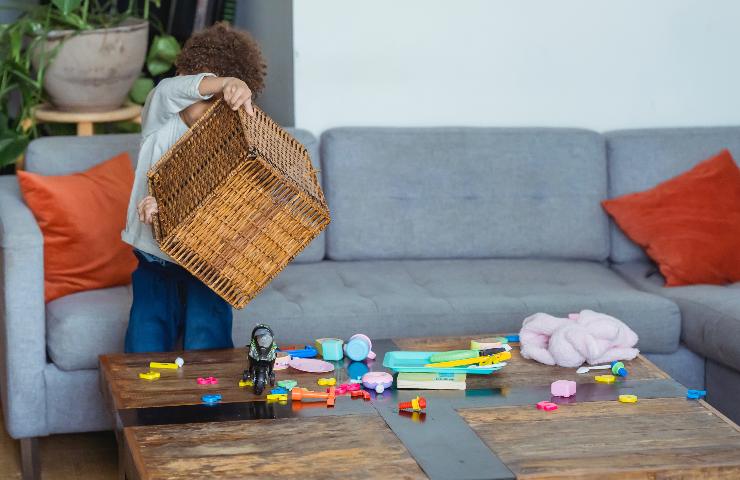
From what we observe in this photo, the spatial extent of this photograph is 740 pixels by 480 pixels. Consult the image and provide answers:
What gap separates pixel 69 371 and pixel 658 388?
1.46 meters

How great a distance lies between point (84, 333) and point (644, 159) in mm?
1825

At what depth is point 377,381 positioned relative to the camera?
7.54ft

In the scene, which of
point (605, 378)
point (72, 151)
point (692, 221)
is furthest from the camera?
point (692, 221)

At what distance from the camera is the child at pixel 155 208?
2.57 metres

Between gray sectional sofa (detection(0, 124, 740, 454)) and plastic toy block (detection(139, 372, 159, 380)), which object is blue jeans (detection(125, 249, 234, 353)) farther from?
plastic toy block (detection(139, 372, 159, 380))

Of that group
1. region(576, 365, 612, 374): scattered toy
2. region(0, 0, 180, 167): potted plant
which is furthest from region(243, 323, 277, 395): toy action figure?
region(0, 0, 180, 167): potted plant

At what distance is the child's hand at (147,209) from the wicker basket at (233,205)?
0.04 feet

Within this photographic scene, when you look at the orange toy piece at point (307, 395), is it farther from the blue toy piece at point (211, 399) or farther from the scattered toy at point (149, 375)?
the scattered toy at point (149, 375)

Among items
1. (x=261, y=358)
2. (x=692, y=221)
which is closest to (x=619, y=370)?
(x=261, y=358)

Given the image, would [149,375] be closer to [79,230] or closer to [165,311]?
[165,311]

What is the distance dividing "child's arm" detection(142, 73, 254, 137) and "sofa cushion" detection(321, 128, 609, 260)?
0.96 meters

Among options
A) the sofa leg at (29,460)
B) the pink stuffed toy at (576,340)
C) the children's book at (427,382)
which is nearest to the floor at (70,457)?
the sofa leg at (29,460)

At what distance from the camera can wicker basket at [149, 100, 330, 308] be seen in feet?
7.64

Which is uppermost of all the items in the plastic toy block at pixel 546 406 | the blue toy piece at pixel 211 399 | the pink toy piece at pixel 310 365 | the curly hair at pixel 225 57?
the curly hair at pixel 225 57
